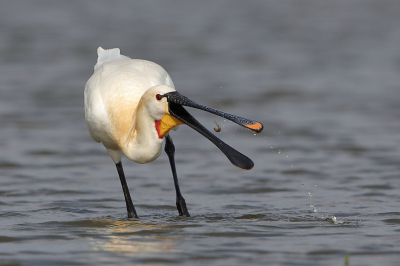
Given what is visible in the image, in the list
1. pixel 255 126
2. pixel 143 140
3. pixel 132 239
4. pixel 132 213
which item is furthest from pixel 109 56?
pixel 132 239

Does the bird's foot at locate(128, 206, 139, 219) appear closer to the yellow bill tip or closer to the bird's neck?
the bird's neck

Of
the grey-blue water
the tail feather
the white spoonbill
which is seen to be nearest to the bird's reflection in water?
the grey-blue water

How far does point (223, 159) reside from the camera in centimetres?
1055

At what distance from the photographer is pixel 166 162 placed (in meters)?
10.6

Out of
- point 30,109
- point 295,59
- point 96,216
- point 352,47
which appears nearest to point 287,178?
point 96,216

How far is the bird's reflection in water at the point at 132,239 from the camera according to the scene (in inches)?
238

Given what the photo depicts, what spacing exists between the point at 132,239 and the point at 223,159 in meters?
4.24

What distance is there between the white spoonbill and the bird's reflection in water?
61 centimetres

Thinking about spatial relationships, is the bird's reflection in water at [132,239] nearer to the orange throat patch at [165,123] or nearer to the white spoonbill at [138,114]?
the white spoonbill at [138,114]

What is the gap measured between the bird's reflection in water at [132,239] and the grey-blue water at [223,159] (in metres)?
0.02

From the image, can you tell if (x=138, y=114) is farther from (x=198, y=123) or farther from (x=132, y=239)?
(x=132, y=239)

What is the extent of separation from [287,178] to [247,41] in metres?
14.5

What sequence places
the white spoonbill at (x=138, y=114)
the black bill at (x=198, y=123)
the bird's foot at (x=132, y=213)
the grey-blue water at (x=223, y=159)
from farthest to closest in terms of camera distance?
1. the bird's foot at (x=132, y=213)
2. the white spoonbill at (x=138, y=114)
3. the black bill at (x=198, y=123)
4. the grey-blue water at (x=223, y=159)

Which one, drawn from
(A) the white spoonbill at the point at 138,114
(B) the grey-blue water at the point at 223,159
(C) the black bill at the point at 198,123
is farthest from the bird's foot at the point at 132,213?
(C) the black bill at the point at 198,123
